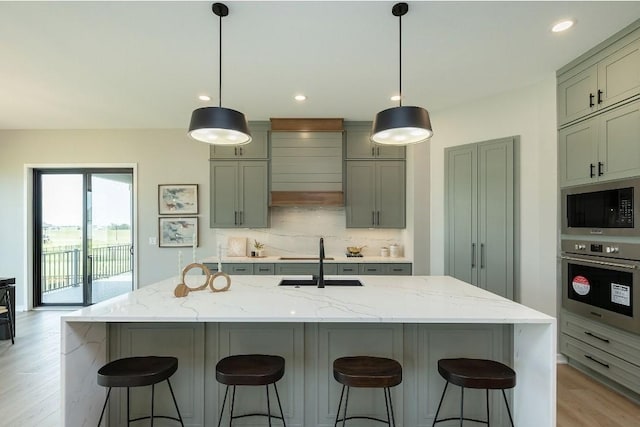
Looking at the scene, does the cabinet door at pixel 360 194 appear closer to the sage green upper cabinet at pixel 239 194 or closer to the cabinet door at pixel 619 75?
the sage green upper cabinet at pixel 239 194

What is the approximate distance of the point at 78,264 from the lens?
5.17 metres

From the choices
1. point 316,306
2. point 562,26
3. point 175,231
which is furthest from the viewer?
point 175,231

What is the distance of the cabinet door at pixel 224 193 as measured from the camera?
181 inches

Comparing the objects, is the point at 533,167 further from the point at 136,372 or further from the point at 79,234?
the point at 79,234

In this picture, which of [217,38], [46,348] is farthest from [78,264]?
[217,38]

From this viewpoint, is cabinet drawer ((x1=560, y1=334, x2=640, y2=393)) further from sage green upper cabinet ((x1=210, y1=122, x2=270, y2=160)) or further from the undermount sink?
sage green upper cabinet ((x1=210, y1=122, x2=270, y2=160))

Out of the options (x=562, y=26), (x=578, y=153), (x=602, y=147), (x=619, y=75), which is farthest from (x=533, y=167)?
(x=562, y=26)

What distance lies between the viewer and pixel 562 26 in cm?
239

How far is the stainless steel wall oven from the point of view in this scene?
2410mm

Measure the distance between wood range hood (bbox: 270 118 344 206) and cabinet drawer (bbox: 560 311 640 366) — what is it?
2.74m

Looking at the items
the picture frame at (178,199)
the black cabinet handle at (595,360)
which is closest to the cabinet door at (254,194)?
the picture frame at (178,199)

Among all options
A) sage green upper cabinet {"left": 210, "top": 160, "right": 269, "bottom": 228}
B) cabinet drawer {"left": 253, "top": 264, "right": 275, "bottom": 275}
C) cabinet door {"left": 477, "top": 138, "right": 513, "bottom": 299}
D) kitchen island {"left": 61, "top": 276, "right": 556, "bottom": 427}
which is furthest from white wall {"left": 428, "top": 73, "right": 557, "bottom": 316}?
cabinet drawer {"left": 253, "top": 264, "right": 275, "bottom": 275}

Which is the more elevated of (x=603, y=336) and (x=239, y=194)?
(x=239, y=194)

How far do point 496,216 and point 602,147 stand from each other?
117cm
